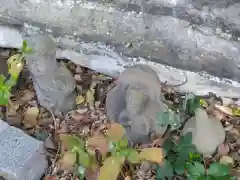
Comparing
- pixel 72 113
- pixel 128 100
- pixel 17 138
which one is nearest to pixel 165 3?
pixel 128 100

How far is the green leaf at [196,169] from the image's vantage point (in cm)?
160

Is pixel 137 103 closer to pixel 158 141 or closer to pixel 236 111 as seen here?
pixel 158 141

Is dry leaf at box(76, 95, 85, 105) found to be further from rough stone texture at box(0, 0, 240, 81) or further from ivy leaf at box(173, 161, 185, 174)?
ivy leaf at box(173, 161, 185, 174)

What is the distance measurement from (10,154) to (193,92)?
2.32 ft

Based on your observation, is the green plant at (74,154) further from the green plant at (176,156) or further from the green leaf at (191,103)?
the green leaf at (191,103)

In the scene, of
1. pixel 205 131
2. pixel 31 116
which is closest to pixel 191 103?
pixel 205 131

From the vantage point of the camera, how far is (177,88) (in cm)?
194

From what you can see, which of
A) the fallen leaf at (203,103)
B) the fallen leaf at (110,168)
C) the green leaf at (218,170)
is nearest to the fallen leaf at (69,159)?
the fallen leaf at (110,168)

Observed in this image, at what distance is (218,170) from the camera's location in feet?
5.23

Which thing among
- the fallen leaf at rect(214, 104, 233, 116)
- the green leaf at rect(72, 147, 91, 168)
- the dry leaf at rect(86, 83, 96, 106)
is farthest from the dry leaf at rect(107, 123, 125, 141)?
the fallen leaf at rect(214, 104, 233, 116)

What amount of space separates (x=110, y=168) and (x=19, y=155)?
329mm

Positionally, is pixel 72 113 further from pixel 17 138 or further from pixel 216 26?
pixel 216 26

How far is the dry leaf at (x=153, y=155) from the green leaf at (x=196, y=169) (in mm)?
109

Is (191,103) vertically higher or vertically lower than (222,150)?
higher
